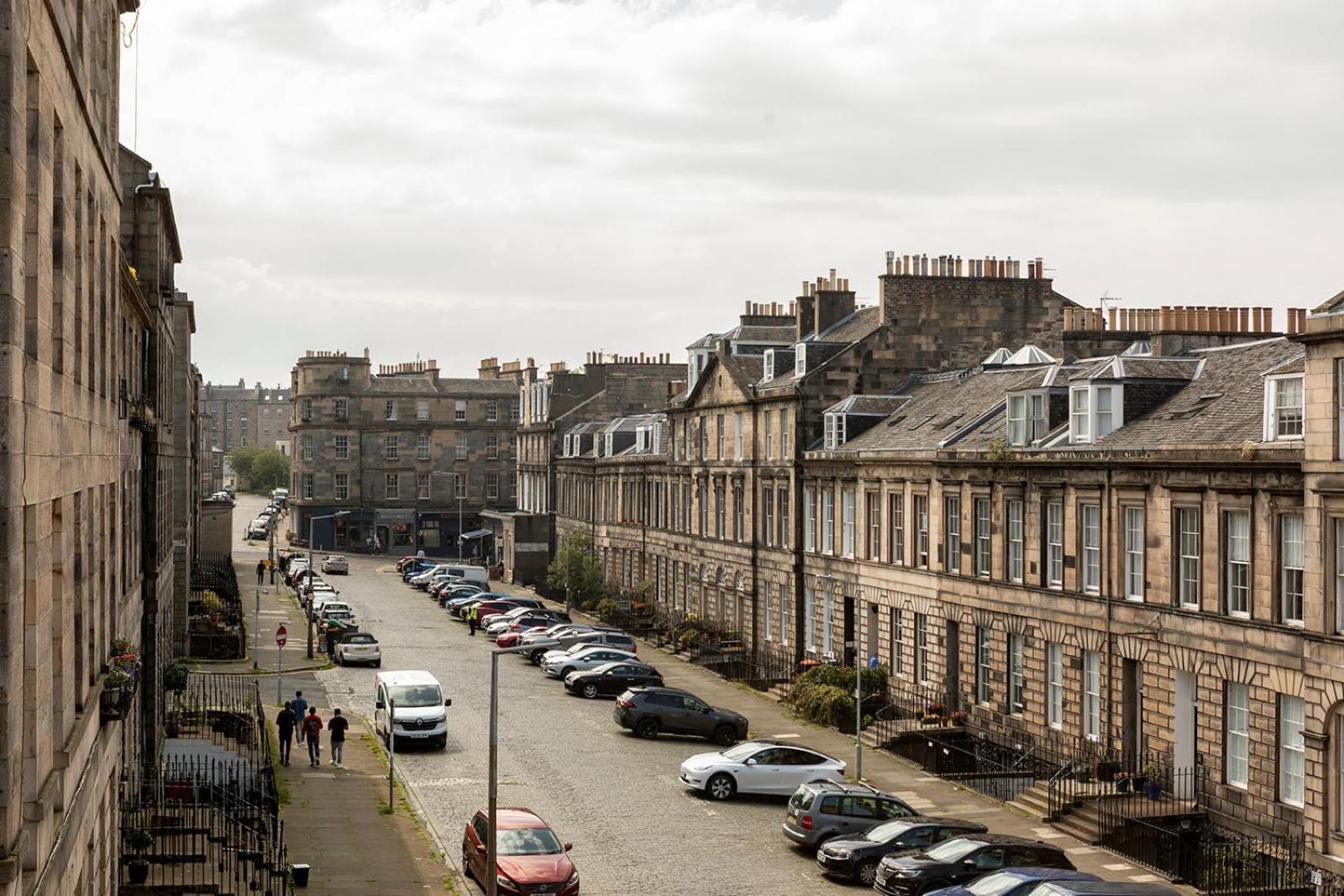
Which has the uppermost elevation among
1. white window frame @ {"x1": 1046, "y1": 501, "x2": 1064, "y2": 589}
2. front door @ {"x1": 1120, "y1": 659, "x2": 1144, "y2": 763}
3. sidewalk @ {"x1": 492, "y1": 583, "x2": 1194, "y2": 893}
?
white window frame @ {"x1": 1046, "y1": 501, "x2": 1064, "y2": 589}

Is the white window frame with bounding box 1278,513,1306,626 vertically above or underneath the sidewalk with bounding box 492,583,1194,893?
above

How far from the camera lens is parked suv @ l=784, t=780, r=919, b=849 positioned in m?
31.6

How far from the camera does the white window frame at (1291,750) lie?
2962 centimetres

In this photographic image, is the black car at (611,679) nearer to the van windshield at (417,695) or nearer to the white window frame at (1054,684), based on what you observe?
the van windshield at (417,695)

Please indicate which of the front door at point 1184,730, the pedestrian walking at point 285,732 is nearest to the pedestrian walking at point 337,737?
the pedestrian walking at point 285,732

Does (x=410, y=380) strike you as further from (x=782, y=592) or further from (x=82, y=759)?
(x=82, y=759)

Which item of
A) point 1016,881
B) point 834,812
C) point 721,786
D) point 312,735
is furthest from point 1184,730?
point 312,735

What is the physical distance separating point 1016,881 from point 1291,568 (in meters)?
9.31

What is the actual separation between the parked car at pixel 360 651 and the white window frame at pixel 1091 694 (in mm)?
31001

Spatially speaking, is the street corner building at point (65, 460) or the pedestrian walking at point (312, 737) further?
the pedestrian walking at point (312, 737)

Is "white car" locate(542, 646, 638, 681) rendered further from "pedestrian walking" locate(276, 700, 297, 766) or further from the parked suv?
the parked suv

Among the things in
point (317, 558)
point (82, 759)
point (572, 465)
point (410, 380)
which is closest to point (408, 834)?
point (82, 759)

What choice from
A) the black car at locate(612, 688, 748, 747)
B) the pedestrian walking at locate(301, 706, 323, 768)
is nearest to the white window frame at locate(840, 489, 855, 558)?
the black car at locate(612, 688, 748, 747)

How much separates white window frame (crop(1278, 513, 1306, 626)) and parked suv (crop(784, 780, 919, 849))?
8.57 meters
